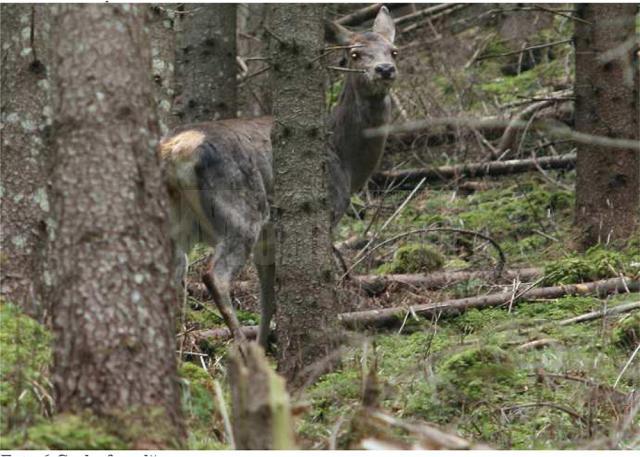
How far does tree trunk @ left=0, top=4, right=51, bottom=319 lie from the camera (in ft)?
23.0

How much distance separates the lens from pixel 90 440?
4.48m

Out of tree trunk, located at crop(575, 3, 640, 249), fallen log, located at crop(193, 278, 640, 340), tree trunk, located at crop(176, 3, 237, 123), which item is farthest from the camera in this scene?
tree trunk, located at crop(176, 3, 237, 123)

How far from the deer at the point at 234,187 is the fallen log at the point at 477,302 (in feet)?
2.81

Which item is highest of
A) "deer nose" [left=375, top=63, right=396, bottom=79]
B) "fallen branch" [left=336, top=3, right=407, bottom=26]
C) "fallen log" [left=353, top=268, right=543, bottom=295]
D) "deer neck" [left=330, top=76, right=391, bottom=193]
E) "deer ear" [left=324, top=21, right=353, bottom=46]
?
"fallen branch" [left=336, top=3, right=407, bottom=26]

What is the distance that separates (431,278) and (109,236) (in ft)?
20.5

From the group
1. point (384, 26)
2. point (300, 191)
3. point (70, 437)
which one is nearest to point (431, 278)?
point (384, 26)

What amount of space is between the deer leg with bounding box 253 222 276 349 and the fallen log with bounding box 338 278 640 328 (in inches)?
26.9

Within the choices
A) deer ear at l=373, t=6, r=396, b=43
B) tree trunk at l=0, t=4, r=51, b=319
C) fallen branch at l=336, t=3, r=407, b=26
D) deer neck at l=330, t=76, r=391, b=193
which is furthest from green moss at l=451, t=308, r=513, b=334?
fallen branch at l=336, t=3, r=407, b=26

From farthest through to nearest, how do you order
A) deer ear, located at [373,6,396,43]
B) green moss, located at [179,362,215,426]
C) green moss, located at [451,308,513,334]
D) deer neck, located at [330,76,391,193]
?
1. deer ear, located at [373,6,396,43]
2. deer neck, located at [330,76,391,193]
3. green moss, located at [451,308,513,334]
4. green moss, located at [179,362,215,426]

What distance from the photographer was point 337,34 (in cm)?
1027

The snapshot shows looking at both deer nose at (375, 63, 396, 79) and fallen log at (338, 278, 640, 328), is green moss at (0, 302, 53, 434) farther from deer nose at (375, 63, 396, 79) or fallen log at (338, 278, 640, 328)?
deer nose at (375, 63, 396, 79)

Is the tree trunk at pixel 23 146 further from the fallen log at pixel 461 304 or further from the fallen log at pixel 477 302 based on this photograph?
the fallen log at pixel 477 302

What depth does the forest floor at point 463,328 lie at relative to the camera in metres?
5.46
